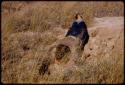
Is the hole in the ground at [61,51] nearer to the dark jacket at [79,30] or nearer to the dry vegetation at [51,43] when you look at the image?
the dry vegetation at [51,43]

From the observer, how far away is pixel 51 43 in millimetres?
5898

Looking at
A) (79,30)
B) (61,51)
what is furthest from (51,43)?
(61,51)

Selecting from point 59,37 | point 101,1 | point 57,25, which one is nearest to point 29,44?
point 59,37

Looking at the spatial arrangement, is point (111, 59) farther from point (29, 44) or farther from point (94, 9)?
point (94, 9)

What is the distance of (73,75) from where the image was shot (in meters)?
4.41

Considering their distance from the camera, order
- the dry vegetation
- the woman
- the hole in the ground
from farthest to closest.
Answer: the woman
the hole in the ground
the dry vegetation

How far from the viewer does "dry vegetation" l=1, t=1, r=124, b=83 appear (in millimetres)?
4328

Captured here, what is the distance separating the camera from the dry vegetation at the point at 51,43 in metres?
4.33

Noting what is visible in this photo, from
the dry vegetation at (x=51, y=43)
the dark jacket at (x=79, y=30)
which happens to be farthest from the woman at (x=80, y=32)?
the dry vegetation at (x=51, y=43)

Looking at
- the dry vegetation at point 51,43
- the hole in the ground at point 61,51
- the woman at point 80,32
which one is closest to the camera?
the dry vegetation at point 51,43

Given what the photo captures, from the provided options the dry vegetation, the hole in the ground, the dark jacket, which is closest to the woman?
the dark jacket

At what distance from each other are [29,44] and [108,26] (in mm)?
1457

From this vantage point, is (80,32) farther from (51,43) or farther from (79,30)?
(51,43)

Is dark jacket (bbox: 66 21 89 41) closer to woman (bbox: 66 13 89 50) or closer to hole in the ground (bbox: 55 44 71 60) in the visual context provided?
woman (bbox: 66 13 89 50)
